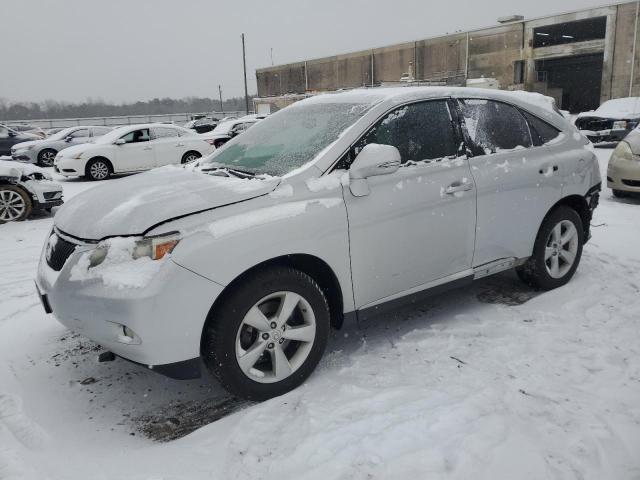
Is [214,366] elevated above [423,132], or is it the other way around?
[423,132]

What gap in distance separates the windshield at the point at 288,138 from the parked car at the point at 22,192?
6072 mm

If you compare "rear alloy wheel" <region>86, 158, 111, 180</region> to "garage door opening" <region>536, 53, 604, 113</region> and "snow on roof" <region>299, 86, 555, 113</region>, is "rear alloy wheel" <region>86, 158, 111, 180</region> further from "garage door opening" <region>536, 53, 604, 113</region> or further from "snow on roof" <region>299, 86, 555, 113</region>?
"garage door opening" <region>536, 53, 604, 113</region>

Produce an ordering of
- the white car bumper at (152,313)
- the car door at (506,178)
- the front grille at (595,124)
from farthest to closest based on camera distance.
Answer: the front grille at (595,124), the car door at (506,178), the white car bumper at (152,313)

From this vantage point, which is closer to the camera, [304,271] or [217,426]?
[217,426]

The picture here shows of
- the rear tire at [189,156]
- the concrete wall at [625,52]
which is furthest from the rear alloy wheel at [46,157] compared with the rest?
the concrete wall at [625,52]

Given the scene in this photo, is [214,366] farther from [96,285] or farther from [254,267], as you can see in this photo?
[96,285]

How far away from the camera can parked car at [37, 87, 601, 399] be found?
2.65 meters

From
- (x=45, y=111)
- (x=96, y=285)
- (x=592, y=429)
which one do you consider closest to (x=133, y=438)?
(x=96, y=285)

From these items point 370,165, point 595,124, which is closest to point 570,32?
point 595,124

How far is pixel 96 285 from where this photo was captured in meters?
2.66

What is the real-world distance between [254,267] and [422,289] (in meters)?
1.31

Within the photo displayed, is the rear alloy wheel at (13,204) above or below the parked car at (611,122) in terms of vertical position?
below

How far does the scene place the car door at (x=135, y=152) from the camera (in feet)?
46.3

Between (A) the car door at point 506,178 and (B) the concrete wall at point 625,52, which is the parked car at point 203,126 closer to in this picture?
(B) the concrete wall at point 625,52
